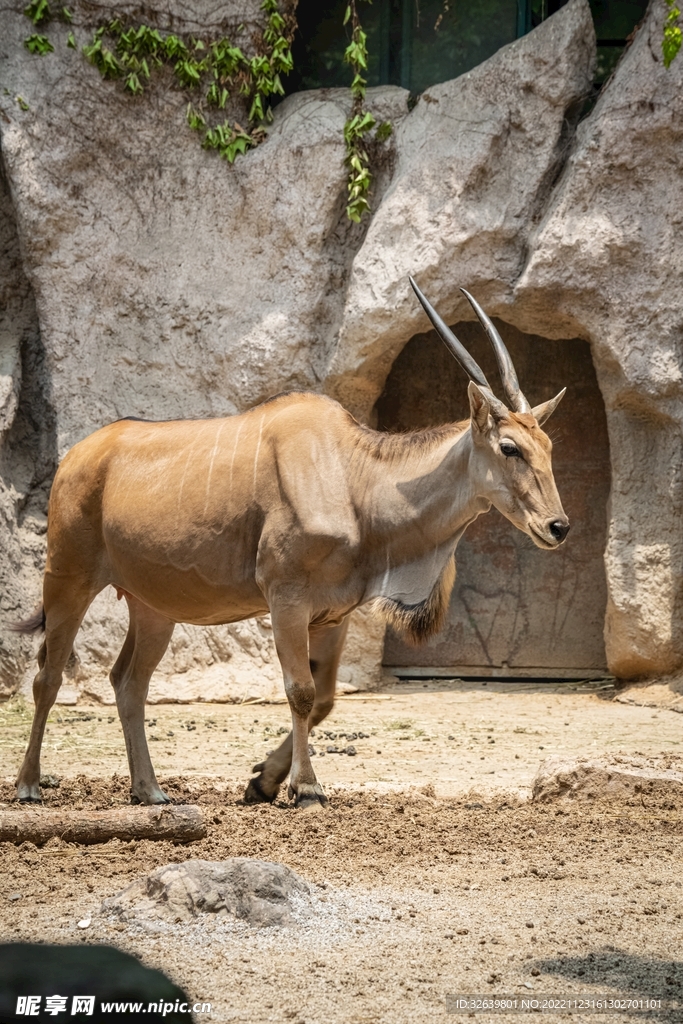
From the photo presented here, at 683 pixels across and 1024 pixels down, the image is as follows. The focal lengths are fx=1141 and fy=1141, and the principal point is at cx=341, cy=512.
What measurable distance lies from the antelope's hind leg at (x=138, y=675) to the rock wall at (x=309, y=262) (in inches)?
134

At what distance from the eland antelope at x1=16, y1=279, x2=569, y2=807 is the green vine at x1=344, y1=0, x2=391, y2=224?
13.4 feet

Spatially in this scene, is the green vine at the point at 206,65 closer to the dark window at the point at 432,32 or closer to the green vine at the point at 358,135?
the green vine at the point at 358,135

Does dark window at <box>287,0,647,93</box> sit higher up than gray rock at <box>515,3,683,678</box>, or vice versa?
dark window at <box>287,0,647,93</box>

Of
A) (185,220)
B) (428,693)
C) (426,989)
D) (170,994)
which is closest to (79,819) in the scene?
(426,989)

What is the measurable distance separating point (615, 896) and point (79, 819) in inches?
73.4

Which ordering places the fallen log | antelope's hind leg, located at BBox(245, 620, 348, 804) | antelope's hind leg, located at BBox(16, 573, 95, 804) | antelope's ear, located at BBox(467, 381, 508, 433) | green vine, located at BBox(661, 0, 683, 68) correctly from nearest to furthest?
the fallen log < antelope's ear, located at BBox(467, 381, 508, 433) < antelope's hind leg, located at BBox(245, 620, 348, 804) < antelope's hind leg, located at BBox(16, 573, 95, 804) < green vine, located at BBox(661, 0, 683, 68)

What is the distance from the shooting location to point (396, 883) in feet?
12.3

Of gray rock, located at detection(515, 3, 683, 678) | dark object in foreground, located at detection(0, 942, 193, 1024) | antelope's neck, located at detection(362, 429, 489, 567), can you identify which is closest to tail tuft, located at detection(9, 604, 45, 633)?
antelope's neck, located at detection(362, 429, 489, 567)

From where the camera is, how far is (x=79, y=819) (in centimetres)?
407

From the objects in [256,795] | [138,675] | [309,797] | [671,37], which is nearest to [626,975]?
[309,797]

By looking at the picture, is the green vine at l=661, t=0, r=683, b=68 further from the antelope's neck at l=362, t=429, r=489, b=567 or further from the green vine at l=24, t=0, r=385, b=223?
the antelope's neck at l=362, t=429, r=489, b=567

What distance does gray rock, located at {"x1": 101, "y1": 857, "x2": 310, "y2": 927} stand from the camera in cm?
327

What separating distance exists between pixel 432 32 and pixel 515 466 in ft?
21.2

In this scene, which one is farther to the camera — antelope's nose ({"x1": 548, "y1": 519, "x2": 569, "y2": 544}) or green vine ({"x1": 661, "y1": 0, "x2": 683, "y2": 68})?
green vine ({"x1": 661, "y1": 0, "x2": 683, "y2": 68})
